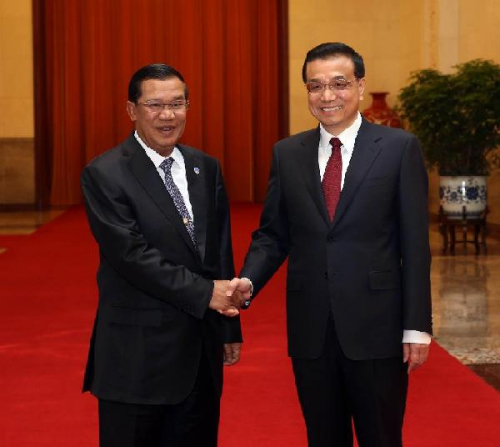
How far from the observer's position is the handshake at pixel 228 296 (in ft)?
9.37

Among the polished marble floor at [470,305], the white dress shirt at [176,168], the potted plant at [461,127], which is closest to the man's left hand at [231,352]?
the white dress shirt at [176,168]

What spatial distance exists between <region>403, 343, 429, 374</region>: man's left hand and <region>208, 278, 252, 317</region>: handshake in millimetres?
476

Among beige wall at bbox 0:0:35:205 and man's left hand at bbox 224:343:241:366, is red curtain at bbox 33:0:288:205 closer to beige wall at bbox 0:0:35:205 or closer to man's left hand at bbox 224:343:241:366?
beige wall at bbox 0:0:35:205

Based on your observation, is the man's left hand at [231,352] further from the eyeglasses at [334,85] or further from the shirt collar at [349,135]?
the eyeglasses at [334,85]

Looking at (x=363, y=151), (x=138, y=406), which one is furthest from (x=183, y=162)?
(x=138, y=406)

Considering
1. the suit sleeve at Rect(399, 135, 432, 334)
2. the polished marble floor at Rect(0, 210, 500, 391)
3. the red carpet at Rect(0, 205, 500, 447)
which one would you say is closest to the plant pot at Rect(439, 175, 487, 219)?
the polished marble floor at Rect(0, 210, 500, 391)

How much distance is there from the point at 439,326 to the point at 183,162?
3.99m

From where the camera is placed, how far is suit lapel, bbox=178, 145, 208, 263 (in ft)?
9.54

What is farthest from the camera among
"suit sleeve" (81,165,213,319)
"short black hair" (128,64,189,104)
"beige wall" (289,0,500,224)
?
"beige wall" (289,0,500,224)

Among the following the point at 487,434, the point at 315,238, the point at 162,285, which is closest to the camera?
the point at 162,285

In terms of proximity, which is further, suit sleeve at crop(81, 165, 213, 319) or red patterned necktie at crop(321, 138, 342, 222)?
red patterned necktie at crop(321, 138, 342, 222)

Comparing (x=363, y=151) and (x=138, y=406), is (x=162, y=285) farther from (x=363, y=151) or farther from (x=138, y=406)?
(x=363, y=151)

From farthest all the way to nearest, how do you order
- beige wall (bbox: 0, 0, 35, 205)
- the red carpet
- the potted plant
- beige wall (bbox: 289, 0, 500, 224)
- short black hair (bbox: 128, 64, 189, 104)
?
beige wall (bbox: 0, 0, 35, 205)
beige wall (bbox: 289, 0, 500, 224)
the potted plant
the red carpet
short black hair (bbox: 128, 64, 189, 104)

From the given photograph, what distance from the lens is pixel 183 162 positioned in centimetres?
300
